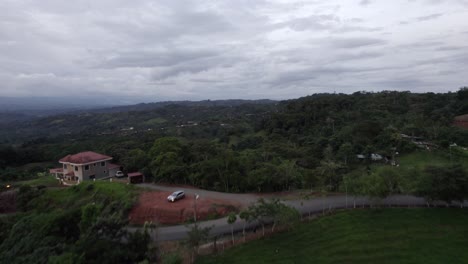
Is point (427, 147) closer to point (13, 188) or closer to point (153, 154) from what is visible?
point (153, 154)

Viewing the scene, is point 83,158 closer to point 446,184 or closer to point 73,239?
point 73,239

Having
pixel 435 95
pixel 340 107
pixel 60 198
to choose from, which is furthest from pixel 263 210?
pixel 435 95

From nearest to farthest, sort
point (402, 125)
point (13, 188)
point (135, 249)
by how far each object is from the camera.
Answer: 1. point (135, 249)
2. point (13, 188)
3. point (402, 125)

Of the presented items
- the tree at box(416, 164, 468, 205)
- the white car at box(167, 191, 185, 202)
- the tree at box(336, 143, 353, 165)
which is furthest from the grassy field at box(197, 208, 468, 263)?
the tree at box(336, 143, 353, 165)

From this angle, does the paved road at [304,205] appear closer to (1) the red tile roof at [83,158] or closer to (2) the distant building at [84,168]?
(2) the distant building at [84,168]

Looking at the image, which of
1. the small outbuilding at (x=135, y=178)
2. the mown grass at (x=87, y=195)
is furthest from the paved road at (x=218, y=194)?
the mown grass at (x=87, y=195)

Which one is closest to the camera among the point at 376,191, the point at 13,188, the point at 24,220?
the point at 24,220

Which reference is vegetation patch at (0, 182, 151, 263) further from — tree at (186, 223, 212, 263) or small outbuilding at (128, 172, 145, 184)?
small outbuilding at (128, 172, 145, 184)

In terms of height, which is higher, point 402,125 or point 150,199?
point 402,125
